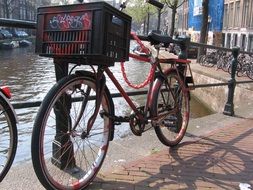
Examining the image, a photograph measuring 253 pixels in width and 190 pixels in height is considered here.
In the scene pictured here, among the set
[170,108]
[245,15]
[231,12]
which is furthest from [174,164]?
[231,12]

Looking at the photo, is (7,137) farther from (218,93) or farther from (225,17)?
(225,17)

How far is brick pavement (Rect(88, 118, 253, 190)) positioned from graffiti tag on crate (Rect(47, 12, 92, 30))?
1.15 metres

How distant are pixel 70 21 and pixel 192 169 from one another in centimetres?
173

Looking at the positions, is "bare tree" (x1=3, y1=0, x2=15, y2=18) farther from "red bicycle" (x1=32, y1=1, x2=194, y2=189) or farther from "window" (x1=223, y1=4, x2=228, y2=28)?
"red bicycle" (x1=32, y1=1, x2=194, y2=189)

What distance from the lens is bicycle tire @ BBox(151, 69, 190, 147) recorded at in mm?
3928

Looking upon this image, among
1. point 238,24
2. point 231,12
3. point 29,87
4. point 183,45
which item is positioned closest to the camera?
point 183,45

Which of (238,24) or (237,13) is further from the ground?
(237,13)

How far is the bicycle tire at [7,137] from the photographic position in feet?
8.55

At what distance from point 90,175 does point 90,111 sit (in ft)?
1.48

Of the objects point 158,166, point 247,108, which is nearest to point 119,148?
point 158,166

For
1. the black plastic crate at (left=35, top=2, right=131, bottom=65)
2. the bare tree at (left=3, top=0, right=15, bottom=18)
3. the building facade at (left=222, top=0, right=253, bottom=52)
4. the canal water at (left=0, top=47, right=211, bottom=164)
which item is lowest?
the canal water at (left=0, top=47, right=211, bottom=164)

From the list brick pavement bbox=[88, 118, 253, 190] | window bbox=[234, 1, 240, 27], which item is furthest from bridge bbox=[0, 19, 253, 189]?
window bbox=[234, 1, 240, 27]

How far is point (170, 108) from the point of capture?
4250 millimetres

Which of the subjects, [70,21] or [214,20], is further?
[214,20]
